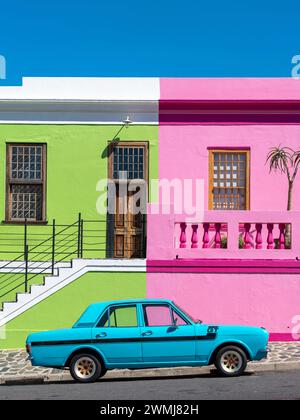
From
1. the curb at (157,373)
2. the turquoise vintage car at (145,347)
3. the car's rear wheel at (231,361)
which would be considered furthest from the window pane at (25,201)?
the car's rear wheel at (231,361)

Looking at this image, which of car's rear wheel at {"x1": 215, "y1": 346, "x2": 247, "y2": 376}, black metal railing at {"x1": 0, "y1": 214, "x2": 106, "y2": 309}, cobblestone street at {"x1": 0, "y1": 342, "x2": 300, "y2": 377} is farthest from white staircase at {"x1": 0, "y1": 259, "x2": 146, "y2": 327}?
car's rear wheel at {"x1": 215, "y1": 346, "x2": 247, "y2": 376}

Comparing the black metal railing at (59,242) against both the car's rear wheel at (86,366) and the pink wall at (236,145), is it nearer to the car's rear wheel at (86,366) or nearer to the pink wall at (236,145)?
the pink wall at (236,145)

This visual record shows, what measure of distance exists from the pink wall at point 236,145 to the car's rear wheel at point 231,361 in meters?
5.96

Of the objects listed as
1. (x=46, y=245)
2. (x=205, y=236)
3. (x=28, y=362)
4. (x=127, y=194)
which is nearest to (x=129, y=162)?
(x=127, y=194)

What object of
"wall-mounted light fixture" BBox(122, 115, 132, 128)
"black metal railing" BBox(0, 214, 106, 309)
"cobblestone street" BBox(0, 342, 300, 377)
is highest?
"wall-mounted light fixture" BBox(122, 115, 132, 128)

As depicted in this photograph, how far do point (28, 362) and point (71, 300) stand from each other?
192 cm

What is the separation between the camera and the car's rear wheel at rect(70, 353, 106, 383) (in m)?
12.2

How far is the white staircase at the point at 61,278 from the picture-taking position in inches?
615

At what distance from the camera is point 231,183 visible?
58.7 feet

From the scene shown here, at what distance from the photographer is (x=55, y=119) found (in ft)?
58.7

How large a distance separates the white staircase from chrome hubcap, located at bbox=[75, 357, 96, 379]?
11.9ft

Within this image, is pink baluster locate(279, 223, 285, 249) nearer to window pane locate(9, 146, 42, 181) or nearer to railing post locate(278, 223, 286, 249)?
railing post locate(278, 223, 286, 249)
